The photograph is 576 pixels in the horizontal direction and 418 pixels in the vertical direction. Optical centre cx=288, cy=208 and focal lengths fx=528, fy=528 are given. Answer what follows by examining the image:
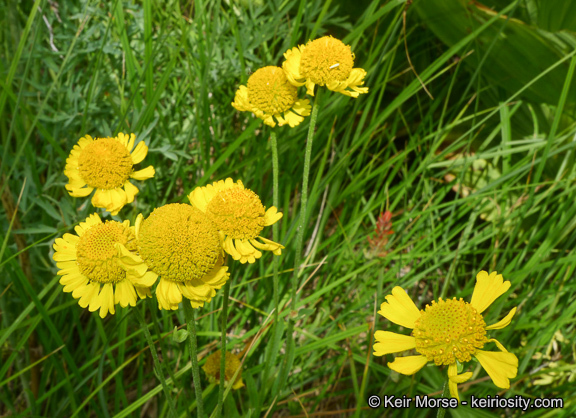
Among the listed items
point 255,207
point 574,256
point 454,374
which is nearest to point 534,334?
point 574,256

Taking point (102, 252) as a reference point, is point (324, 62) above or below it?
above

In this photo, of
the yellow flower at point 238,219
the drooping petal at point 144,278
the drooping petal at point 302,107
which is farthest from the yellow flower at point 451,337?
the drooping petal at point 302,107

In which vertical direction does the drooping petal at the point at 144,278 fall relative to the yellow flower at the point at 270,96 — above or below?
below

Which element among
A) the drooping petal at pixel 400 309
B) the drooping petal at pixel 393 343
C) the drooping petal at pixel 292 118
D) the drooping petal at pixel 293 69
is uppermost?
the drooping petal at pixel 293 69

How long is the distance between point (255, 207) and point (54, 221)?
866 millimetres

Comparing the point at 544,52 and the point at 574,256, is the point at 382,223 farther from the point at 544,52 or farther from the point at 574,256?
the point at 544,52

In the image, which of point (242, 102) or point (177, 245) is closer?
point (177, 245)

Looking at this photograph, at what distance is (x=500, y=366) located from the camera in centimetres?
71

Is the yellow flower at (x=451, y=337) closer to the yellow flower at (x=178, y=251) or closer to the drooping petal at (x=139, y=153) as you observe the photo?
the yellow flower at (x=178, y=251)

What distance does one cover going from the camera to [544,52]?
154 cm

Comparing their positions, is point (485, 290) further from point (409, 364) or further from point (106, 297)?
point (106, 297)

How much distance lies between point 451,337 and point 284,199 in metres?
0.85

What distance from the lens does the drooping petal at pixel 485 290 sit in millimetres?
726

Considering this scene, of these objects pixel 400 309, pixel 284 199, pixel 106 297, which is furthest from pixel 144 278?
pixel 284 199
